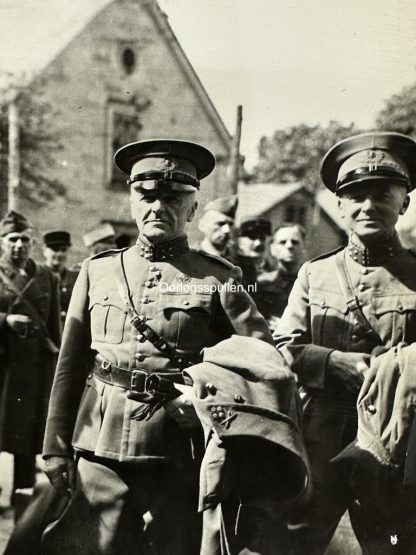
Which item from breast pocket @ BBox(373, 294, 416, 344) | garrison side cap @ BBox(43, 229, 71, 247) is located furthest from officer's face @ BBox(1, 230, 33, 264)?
breast pocket @ BBox(373, 294, 416, 344)

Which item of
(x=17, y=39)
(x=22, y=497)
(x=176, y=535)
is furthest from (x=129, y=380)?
(x=17, y=39)

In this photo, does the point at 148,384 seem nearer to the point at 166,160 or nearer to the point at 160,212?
the point at 160,212

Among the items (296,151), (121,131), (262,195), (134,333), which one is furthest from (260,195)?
(134,333)

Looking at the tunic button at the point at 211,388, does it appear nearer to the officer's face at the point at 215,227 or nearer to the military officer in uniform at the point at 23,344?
the officer's face at the point at 215,227

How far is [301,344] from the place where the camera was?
8.75 feet

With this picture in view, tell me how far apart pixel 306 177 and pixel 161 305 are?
1168mm

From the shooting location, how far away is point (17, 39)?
9.57 feet

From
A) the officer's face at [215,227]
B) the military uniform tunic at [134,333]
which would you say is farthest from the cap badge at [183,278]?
the officer's face at [215,227]

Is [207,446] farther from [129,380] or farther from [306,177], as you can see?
[306,177]

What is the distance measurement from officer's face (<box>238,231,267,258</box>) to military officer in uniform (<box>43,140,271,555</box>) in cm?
76

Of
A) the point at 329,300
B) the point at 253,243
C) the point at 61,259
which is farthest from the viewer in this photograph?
the point at 61,259

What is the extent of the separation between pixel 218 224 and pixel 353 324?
838mm

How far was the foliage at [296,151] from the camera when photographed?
2.88 m

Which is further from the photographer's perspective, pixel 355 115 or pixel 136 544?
pixel 355 115
